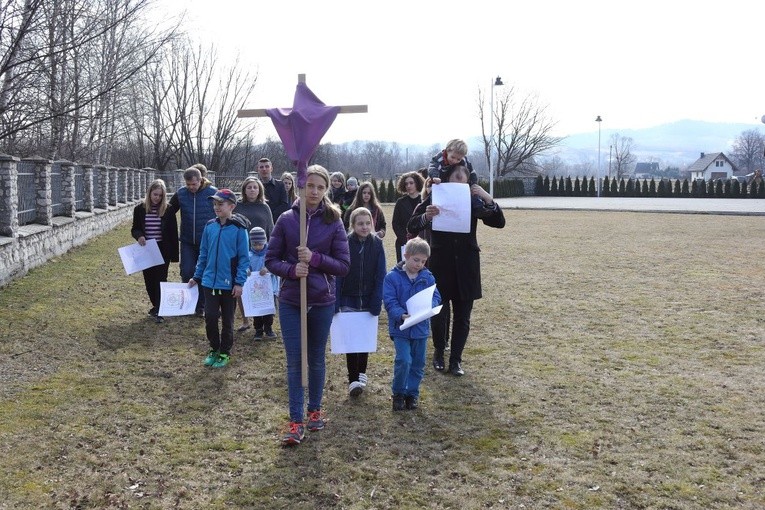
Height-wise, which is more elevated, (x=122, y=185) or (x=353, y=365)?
(x=122, y=185)

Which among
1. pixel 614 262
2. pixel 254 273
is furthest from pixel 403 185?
pixel 614 262

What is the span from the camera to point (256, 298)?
8.17 meters

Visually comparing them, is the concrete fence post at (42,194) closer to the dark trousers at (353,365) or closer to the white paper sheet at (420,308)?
the dark trousers at (353,365)

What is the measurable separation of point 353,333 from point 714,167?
474ft

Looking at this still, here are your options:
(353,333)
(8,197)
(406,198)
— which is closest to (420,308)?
(353,333)

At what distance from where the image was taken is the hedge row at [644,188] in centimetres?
6006

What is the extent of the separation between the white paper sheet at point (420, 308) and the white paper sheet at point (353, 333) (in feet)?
1.10

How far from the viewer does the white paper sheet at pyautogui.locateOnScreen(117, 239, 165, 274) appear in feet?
30.4

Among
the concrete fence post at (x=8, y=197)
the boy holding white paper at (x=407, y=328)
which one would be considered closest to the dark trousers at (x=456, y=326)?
the boy holding white paper at (x=407, y=328)

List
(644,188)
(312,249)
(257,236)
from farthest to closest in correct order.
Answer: (644,188) → (257,236) → (312,249)

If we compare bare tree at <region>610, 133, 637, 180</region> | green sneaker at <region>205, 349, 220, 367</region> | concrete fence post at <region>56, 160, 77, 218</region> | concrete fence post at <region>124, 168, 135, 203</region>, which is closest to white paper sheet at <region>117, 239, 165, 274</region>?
green sneaker at <region>205, 349, 220, 367</region>

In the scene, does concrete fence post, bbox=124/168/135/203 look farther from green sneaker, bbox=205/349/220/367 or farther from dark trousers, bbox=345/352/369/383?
dark trousers, bbox=345/352/369/383

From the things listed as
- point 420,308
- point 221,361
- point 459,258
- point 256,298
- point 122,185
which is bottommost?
point 221,361

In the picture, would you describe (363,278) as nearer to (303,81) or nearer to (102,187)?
(303,81)
